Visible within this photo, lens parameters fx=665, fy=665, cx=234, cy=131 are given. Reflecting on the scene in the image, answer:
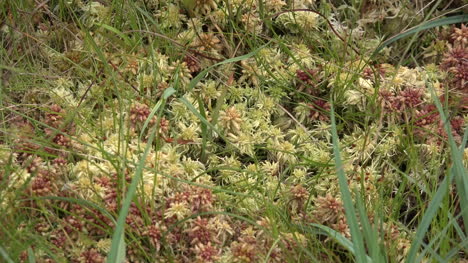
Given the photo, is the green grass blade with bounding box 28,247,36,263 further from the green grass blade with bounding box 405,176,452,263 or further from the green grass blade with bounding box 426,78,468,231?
the green grass blade with bounding box 426,78,468,231

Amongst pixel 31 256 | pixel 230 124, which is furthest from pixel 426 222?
pixel 31 256

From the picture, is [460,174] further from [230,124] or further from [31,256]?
[31,256]

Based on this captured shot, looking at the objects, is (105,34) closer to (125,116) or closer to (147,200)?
(125,116)

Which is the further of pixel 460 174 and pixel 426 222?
pixel 460 174

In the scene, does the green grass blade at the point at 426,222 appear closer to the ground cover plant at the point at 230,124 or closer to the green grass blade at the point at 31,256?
the ground cover plant at the point at 230,124

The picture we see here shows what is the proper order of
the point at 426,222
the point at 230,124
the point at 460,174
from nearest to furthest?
the point at 426,222 < the point at 460,174 < the point at 230,124

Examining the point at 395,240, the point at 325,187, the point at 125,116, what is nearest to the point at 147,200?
Answer: the point at 125,116

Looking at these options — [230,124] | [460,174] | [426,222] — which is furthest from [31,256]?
[460,174]

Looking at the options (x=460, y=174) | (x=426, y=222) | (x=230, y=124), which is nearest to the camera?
(x=426, y=222)

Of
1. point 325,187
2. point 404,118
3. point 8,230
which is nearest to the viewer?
point 8,230
